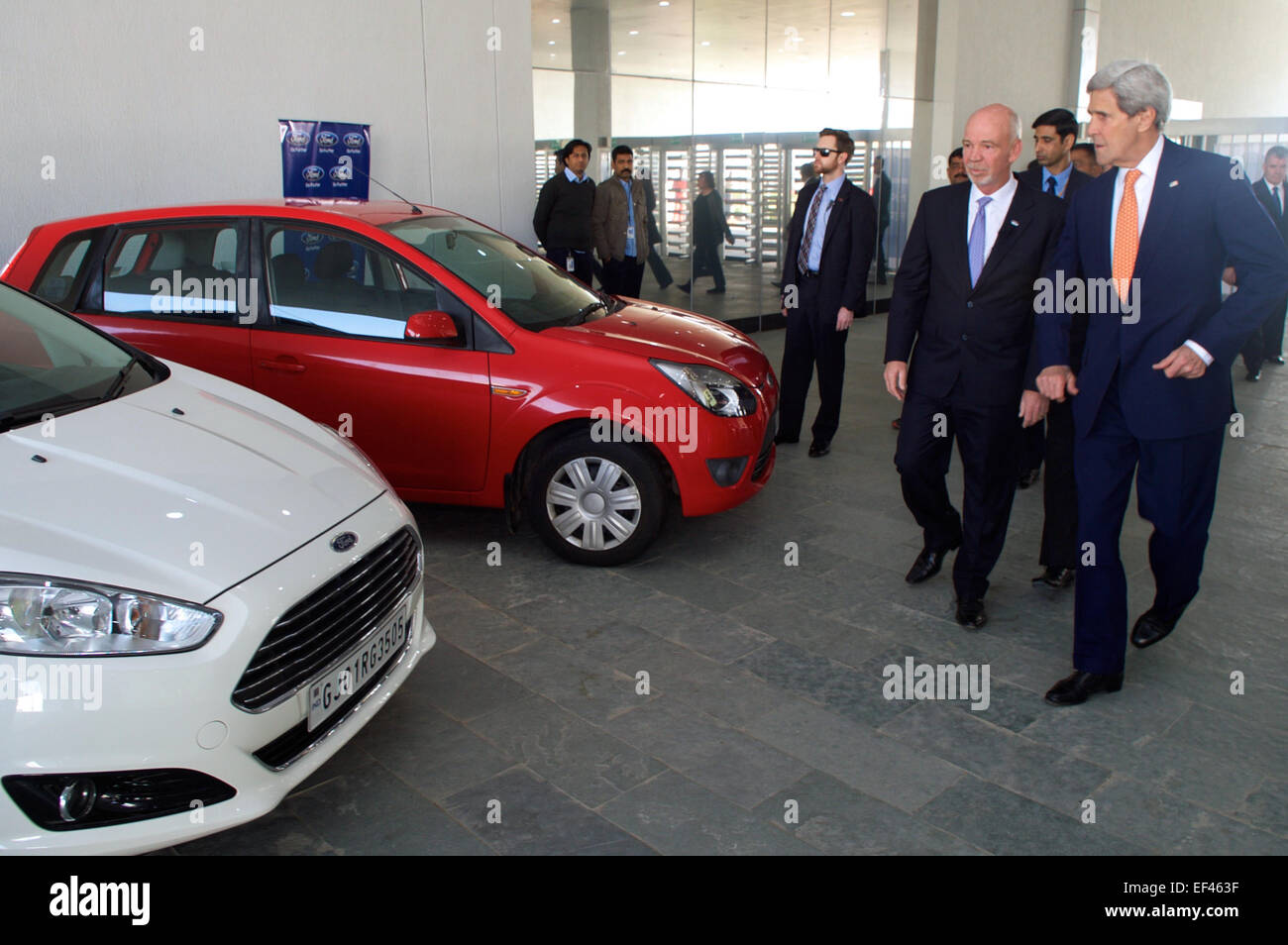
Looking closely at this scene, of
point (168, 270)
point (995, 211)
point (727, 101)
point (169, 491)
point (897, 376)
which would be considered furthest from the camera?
point (727, 101)

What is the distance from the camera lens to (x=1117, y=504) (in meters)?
3.33

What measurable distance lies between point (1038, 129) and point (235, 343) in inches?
173

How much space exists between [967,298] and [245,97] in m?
5.40

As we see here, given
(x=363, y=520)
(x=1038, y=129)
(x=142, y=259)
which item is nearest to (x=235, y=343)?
(x=142, y=259)

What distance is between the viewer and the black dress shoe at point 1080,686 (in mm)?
3428

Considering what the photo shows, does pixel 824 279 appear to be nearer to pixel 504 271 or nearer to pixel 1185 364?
pixel 504 271

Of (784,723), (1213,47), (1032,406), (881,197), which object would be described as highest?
(1213,47)

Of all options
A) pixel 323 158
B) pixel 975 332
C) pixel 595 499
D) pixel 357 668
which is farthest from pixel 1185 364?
pixel 323 158

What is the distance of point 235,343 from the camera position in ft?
15.2

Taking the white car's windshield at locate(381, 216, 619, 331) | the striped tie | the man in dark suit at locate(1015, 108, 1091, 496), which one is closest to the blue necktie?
the white car's windshield at locate(381, 216, 619, 331)

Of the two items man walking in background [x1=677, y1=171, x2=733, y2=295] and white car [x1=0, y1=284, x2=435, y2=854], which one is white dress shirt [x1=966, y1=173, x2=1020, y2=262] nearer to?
white car [x1=0, y1=284, x2=435, y2=854]

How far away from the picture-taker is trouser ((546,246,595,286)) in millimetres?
8719

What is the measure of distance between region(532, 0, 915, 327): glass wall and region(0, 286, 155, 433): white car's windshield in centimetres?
609
